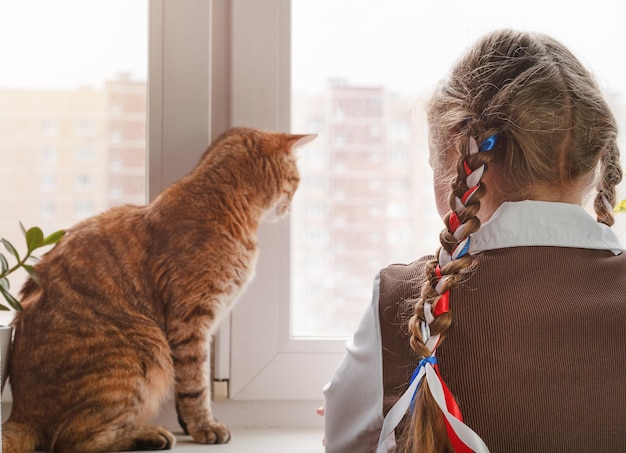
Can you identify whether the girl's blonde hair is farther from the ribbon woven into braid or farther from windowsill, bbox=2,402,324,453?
windowsill, bbox=2,402,324,453

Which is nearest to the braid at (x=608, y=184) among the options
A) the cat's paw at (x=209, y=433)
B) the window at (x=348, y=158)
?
the window at (x=348, y=158)

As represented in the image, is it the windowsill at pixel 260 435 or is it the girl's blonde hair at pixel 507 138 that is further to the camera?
the windowsill at pixel 260 435

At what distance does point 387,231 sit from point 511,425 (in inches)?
28.7

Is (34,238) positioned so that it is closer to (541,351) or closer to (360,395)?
(360,395)

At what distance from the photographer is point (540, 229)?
3.36ft

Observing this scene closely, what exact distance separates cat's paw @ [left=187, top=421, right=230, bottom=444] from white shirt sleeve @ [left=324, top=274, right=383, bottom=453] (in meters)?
0.30

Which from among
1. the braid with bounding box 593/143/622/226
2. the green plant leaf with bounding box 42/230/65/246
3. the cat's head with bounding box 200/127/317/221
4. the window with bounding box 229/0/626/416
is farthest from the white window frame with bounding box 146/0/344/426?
the braid with bounding box 593/143/622/226

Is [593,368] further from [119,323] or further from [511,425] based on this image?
[119,323]

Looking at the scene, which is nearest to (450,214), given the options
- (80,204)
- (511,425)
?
(511,425)

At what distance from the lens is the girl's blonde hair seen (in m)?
1.01

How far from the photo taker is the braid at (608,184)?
1.13 m

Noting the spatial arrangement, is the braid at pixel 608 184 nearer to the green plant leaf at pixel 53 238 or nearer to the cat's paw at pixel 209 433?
the cat's paw at pixel 209 433

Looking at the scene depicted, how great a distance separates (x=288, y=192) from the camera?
1494mm

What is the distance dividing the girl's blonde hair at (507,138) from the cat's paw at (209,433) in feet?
1.51
